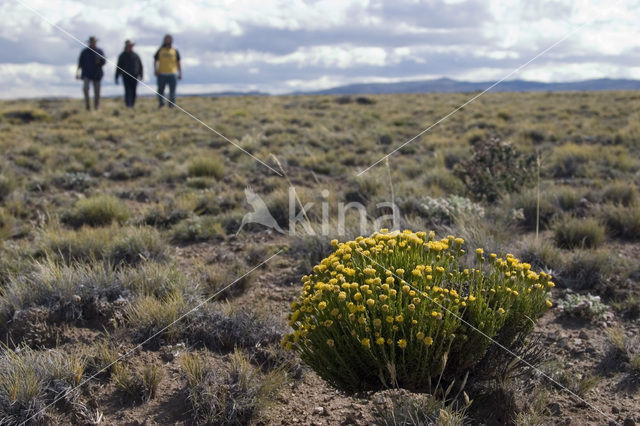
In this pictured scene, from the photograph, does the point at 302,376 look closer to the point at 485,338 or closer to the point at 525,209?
the point at 485,338

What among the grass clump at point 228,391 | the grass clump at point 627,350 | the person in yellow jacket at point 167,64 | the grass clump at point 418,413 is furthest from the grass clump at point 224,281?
the person in yellow jacket at point 167,64

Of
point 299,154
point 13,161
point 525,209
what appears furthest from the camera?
point 299,154

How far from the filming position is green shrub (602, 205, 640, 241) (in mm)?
5938

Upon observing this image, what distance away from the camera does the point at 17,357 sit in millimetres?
3104

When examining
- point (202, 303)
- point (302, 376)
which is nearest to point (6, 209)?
point (202, 303)

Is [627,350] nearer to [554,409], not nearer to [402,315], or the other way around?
[554,409]

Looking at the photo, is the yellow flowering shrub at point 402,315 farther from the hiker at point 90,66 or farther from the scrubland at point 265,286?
the hiker at point 90,66

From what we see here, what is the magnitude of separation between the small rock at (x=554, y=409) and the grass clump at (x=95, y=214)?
207 inches

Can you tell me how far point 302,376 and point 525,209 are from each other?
4.30m

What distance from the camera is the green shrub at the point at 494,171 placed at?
733 centimetres

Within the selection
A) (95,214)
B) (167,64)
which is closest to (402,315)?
(95,214)

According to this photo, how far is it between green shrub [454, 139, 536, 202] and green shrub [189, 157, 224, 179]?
158 inches

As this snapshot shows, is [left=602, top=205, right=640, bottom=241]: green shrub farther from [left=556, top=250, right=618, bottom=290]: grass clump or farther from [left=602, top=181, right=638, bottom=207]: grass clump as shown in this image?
[left=556, top=250, right=618, bottom=290]: grass clump

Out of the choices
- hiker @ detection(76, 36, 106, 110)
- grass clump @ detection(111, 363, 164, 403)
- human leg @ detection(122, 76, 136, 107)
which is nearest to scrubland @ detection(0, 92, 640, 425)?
grass clump @ detection(111, 363, 164, 403)
